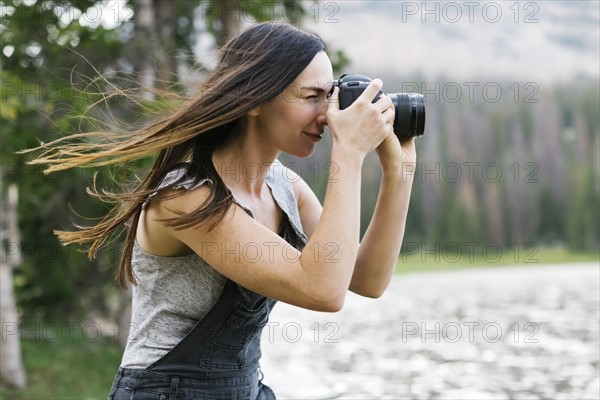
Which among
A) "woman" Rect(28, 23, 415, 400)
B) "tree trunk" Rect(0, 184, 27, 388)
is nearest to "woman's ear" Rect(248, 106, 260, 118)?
"woman" Rect(28, 23, 415, 400)

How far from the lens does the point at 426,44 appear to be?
72688 millimetres

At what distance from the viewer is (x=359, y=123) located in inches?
64.7

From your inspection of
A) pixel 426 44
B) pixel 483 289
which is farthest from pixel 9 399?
pixel 426 44

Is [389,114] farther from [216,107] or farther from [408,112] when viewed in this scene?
[216,107]

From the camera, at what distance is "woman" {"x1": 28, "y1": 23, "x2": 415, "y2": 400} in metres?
1.54

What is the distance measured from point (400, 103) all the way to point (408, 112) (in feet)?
0.08

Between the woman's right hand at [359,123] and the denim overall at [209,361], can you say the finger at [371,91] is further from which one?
the denim overall at [209,361]

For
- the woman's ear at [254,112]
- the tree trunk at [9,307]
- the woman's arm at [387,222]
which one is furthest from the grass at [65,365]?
the woman's ear at [254,112]

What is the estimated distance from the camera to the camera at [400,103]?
5.54 feet

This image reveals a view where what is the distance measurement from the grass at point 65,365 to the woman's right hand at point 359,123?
5067 millimetres

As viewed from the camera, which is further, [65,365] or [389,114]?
[65,365]

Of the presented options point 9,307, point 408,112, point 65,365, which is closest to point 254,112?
point 408,112

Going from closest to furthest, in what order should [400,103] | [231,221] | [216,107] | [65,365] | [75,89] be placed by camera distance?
1. [231,221]
2. [216,107]
3. [400,103]
4. [75,89]
5. [65,365]

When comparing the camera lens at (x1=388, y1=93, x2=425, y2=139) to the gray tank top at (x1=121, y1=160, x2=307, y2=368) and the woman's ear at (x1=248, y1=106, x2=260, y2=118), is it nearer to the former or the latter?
the woman's ear at (x1=248, y1=106, x2=260, y2=118)
